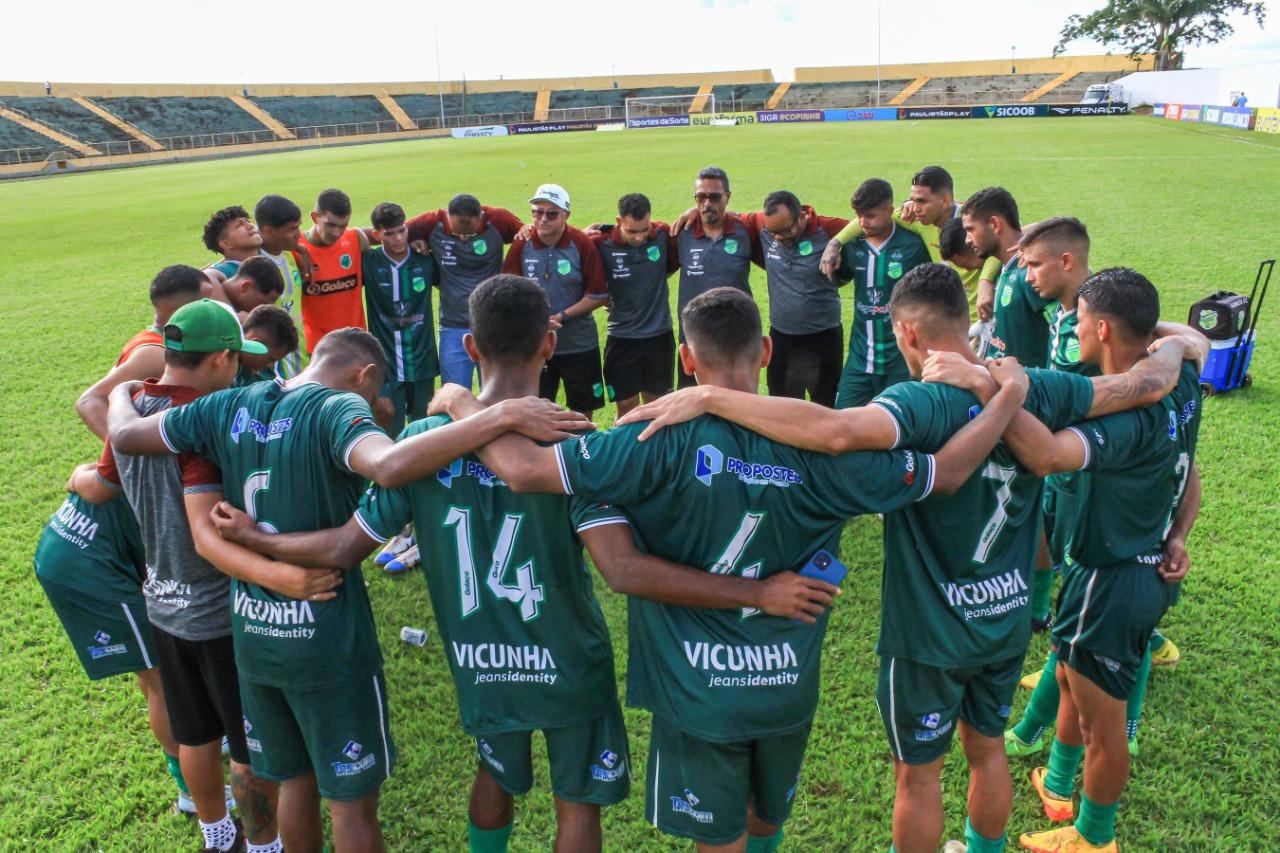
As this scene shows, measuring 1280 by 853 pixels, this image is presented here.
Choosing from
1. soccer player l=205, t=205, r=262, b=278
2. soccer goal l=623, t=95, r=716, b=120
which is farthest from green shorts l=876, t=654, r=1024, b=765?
soccer goal l=623, t=95, r=716, b=120

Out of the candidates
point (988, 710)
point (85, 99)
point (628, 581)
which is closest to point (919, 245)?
point (988, 710)

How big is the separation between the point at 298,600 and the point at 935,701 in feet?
7.70

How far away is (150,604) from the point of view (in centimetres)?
342

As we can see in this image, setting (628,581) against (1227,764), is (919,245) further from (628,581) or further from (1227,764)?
(628,581)

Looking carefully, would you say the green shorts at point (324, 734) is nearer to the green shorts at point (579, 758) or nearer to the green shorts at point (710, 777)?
the green shorts at point (579, 758)

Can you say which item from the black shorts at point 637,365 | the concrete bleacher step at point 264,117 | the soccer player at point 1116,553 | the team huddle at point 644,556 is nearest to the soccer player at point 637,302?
the black shorts at point 637,365

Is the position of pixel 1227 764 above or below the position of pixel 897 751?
below

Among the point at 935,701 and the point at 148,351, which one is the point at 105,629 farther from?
the point at 935,701

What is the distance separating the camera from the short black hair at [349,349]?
3383 millimetres

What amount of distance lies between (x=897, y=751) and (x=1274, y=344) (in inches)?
393

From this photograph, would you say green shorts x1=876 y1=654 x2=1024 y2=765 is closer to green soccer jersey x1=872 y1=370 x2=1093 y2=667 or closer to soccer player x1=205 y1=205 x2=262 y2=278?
green soccer jersey x1=872 y1=370 x2=1093 y2=667

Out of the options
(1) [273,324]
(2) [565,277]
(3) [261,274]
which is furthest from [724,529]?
(2) [565,277]

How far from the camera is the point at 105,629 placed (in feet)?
12.5

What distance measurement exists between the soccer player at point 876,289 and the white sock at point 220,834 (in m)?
5.03
